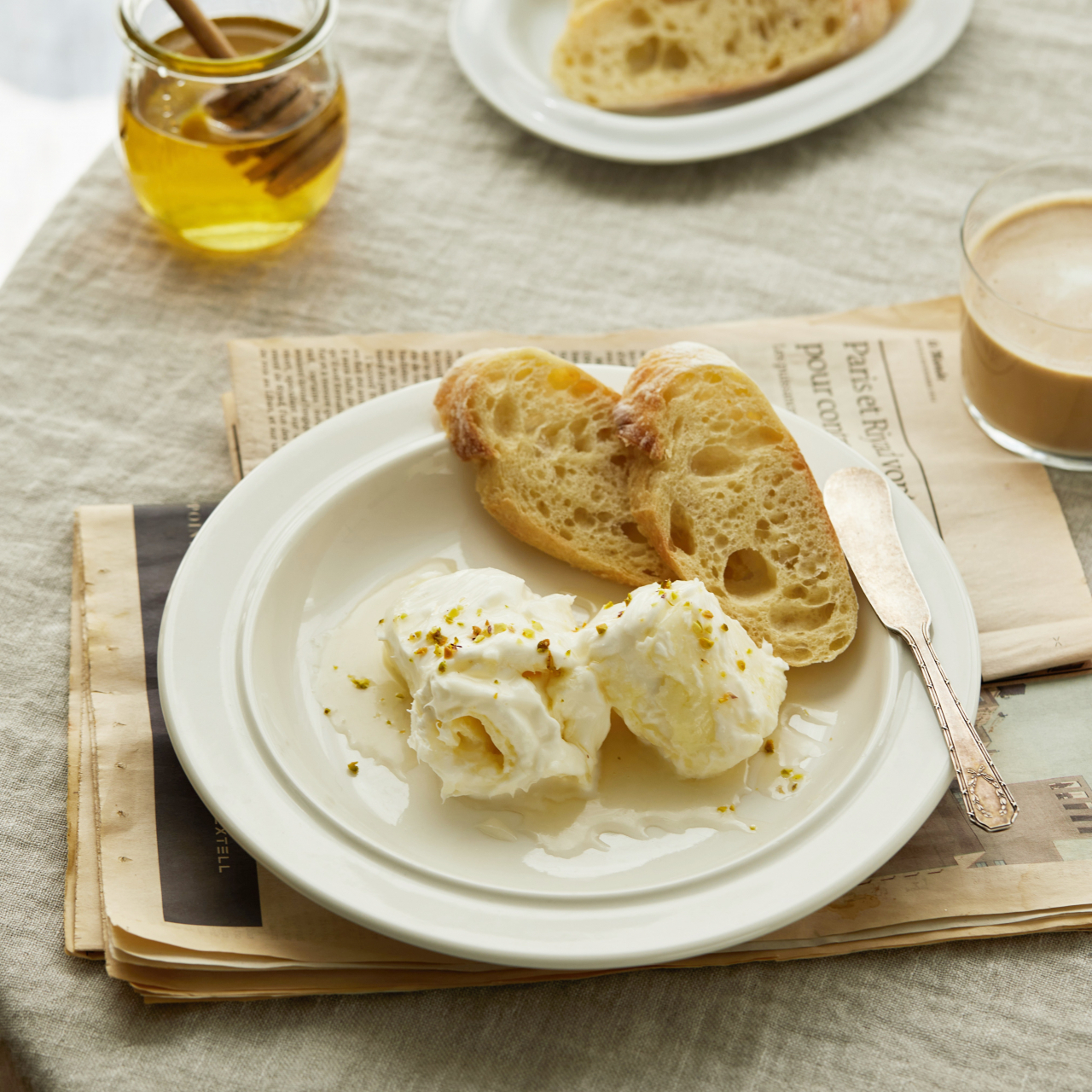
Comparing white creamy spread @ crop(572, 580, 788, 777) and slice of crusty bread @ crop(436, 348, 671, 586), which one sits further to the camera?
slice of crusty bread @ crop(436, 348, 671, 586)

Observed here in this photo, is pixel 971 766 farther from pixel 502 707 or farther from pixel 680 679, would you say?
pixel 502 707

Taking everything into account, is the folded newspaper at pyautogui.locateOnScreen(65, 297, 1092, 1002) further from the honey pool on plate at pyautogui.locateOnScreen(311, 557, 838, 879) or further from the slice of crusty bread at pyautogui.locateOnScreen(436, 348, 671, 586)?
the slice of crusty bread at pyautogui.locateOnScreen(436, 348, 671, 586)

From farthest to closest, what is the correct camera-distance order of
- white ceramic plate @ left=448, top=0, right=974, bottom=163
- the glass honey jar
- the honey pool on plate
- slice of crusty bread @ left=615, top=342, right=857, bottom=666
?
white ceramic plate @ left=448, top=0, right=974, bottom=163
the glass honey jar
slice of crusty bread @ left=615, top=342, right=857, bottom=666
the honey pool on plate

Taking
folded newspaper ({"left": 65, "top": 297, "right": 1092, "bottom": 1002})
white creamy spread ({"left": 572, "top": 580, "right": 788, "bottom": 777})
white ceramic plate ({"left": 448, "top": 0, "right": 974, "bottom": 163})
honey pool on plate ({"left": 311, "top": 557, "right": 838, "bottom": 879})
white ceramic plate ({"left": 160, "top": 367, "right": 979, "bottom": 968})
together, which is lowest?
folded newspaper ({"left": 65, "top": 297, "right": 1092, "bottom": 1002})

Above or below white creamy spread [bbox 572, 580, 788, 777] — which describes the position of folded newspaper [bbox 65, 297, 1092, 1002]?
below

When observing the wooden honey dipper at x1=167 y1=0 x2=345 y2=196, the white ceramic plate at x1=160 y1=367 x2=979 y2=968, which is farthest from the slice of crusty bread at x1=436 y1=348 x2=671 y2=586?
the wooden honey dipper at x1=167 y1=0 x2=345 y2=196

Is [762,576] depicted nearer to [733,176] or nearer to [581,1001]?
[581,1001]
